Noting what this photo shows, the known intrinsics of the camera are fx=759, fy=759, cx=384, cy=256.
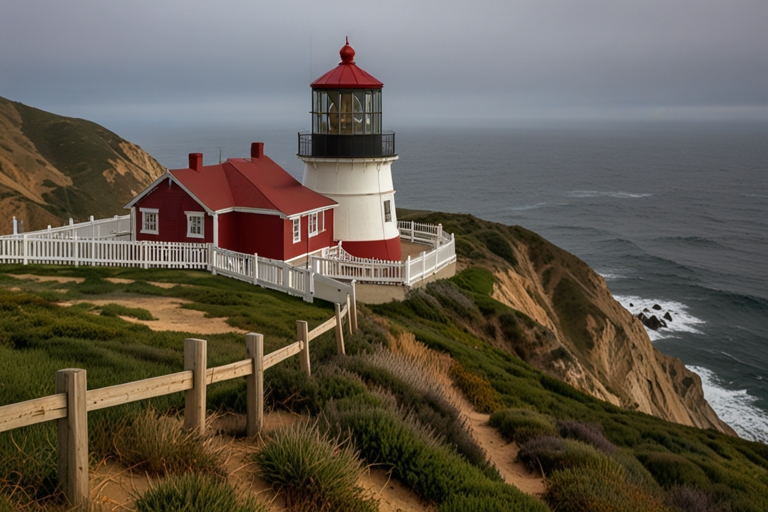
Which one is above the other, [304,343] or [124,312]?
[304,343]

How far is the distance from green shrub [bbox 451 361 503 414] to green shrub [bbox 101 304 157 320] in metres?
6.80

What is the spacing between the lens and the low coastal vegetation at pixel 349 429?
671 cm

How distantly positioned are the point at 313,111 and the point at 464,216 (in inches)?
920

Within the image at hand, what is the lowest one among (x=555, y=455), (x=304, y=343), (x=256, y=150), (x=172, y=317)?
(x=555, y=455)

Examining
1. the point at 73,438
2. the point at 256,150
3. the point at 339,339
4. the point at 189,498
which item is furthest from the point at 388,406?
the point at 256,150

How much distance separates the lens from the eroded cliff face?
1372 inches

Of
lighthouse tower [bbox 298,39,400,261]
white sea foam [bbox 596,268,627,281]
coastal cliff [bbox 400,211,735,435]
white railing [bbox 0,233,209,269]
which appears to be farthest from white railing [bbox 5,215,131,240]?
A: white sea foam [bbox 596,268,627,281]

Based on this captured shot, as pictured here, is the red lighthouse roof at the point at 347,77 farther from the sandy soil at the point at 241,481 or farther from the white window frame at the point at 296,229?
the sandy soil at the point at 241,481

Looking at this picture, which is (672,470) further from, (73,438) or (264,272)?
(264,272)

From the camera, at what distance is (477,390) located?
49.6ft

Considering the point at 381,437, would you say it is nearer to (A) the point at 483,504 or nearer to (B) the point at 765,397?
(A) the point at 483,504

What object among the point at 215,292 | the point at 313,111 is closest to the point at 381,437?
the point at 215,292

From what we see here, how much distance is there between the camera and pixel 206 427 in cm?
745

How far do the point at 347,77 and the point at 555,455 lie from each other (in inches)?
756
